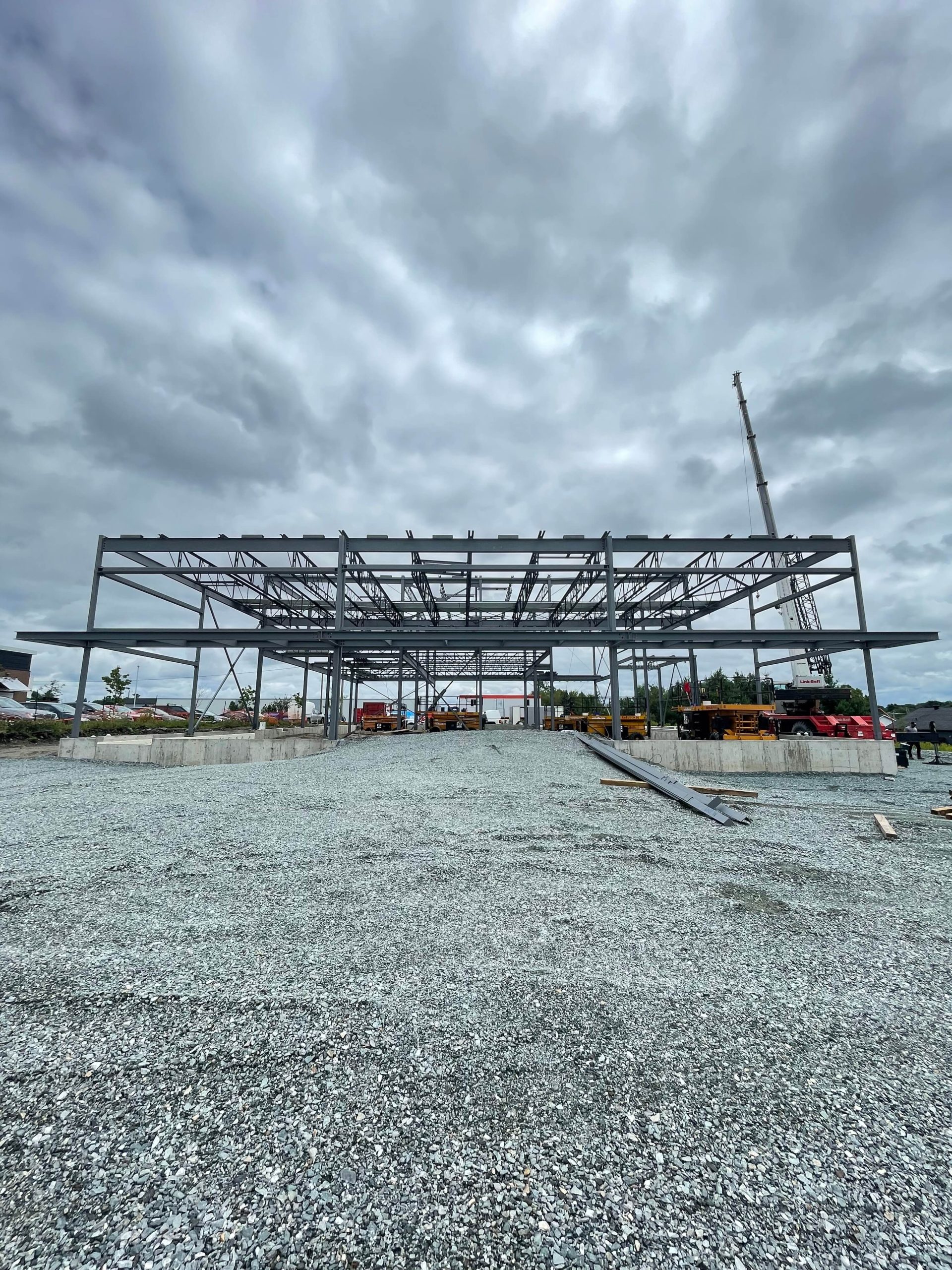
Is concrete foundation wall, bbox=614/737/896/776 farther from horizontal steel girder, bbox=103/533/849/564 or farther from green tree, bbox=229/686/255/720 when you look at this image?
green tree, bbox=229/686/255/720

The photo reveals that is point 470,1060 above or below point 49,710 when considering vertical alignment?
below

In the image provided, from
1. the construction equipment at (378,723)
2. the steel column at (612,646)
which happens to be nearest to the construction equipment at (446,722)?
the construction equipment at (378,723)

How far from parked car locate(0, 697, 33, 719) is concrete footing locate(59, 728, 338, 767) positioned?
537 inches

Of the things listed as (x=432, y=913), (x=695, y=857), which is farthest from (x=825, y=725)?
(x=432, y=913)

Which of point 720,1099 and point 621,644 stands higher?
point 621,644

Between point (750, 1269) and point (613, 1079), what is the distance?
2.57 feet

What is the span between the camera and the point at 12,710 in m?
30.5

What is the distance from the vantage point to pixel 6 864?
16.9 ft

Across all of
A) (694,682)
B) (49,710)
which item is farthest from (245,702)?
(694,682)

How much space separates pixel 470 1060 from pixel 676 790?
23.3ft

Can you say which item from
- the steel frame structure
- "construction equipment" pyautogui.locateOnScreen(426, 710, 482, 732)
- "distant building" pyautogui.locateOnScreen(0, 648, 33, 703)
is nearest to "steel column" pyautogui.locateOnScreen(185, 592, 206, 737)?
the steel frame structure

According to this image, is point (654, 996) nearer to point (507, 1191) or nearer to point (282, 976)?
point (507, 1191)

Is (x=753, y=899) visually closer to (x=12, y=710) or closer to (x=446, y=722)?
(x=446, y=722)

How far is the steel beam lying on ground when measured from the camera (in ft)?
24.1
